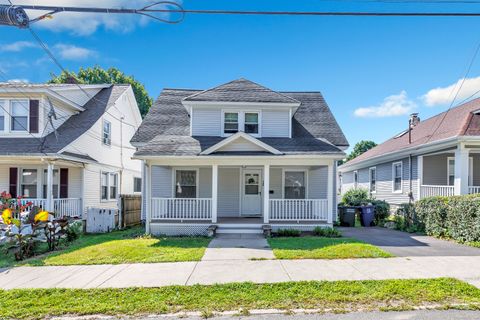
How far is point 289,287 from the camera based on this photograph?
559 cm

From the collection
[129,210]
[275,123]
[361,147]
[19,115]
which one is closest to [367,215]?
[275,123]

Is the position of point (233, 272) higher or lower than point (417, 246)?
higher

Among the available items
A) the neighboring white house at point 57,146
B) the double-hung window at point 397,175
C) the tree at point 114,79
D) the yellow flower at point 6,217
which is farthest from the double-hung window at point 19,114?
the tree at point 114,79

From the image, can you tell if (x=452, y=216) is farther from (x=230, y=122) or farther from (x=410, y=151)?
(x=230, y=122)

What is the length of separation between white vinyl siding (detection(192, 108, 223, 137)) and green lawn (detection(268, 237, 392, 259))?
224 inches

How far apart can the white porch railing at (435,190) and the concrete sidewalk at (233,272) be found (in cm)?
627

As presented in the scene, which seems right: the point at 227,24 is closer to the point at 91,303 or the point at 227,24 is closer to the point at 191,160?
the point at 191,160

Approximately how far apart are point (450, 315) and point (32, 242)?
9.86m

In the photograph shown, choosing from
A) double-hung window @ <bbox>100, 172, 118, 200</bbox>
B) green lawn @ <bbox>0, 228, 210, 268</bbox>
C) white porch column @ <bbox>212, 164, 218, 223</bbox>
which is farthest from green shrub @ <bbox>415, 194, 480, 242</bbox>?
double-hung window @ <bbox>100, 172, 118, 200</bbox>

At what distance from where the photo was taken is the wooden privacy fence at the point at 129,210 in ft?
47.6

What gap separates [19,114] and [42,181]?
311 cm

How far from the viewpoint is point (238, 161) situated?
11.0 m

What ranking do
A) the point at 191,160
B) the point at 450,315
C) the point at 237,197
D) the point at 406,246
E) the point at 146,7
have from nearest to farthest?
the point at 450,315 < the point at 146,7 < the point at 406,246 < the point at 191,160 < the point at 237,197

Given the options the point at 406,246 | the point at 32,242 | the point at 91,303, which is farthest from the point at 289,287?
the point at 32,242
